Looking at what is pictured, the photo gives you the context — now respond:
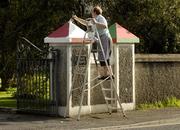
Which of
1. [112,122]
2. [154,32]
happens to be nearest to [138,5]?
[154,32]

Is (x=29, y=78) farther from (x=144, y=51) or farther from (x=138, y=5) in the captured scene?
(x=144, y=51)

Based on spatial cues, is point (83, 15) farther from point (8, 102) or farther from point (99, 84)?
point (99, 84)

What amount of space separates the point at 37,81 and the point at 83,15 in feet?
19.5

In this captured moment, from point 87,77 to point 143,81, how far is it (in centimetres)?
238

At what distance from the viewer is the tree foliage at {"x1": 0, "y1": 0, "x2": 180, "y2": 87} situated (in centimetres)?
1880

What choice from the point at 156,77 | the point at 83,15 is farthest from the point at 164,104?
the point at 83,15

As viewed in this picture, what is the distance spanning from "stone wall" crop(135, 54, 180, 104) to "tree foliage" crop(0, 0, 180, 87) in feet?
9.21

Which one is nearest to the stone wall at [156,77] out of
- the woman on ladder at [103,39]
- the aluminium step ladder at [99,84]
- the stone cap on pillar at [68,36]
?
the aluminium step ladder at [99,84]

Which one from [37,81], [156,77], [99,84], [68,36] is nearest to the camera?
[68,36]

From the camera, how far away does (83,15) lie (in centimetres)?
1948

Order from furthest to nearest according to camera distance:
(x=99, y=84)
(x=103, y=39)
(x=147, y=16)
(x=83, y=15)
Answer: (x=83, y=15) → (x=147, y=16) → (x=99, y=84) → (x=103, y=39)

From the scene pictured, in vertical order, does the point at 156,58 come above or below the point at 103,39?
below

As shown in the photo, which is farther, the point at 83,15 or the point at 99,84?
the point at 83,15

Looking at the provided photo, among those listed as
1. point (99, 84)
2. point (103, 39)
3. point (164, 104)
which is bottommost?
point (164, 104)
